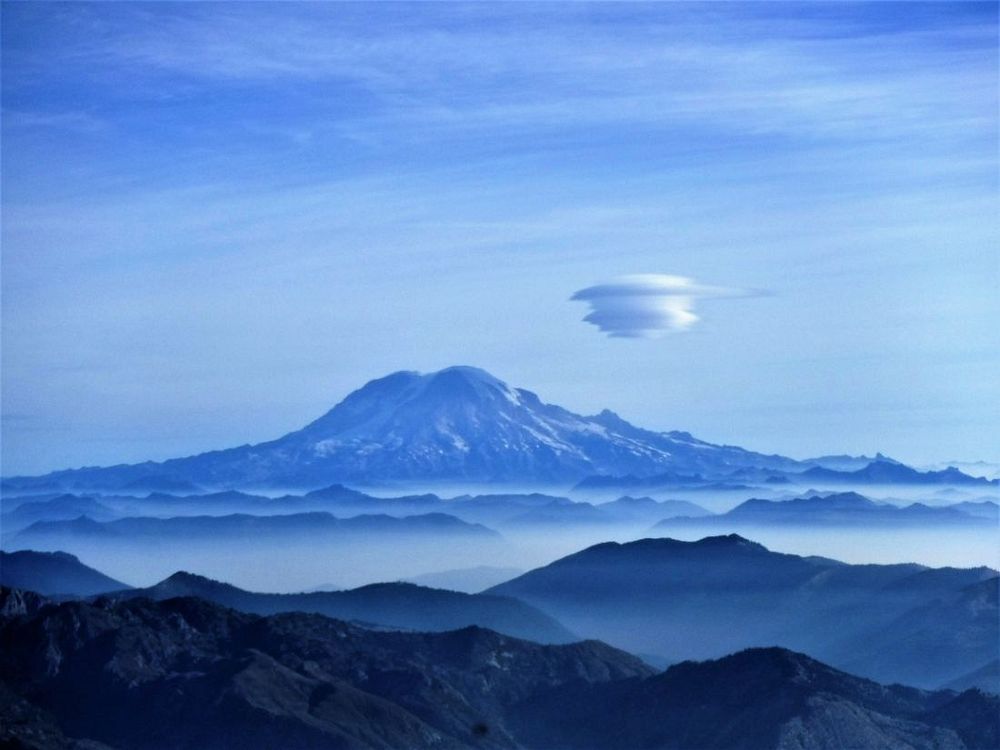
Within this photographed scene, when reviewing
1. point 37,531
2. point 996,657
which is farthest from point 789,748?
point 37,531

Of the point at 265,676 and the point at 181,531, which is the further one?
the point at 181,531

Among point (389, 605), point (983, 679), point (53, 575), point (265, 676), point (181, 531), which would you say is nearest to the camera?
point (265, 676)

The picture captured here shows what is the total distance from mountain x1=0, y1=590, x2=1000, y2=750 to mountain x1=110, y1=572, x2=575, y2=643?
3311 cm

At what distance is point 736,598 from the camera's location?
6225 inches

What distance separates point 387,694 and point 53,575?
243ft

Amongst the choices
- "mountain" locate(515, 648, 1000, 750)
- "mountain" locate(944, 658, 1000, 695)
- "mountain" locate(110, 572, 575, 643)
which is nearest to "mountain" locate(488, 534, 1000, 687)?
"mountain" locate(110, 572, 575, 643)

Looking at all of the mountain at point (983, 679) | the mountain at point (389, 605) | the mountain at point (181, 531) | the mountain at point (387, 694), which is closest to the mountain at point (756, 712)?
the mountain at point (387, 694)

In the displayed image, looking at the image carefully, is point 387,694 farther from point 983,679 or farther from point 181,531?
point 181,531

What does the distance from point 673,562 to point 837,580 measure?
15624 millimetres

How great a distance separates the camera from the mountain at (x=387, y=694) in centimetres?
7438

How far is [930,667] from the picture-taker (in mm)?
127438

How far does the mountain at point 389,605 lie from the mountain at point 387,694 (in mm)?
33109

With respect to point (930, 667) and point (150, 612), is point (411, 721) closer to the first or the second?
point (150, 612)

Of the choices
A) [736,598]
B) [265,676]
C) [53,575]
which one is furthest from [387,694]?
[736,598]
